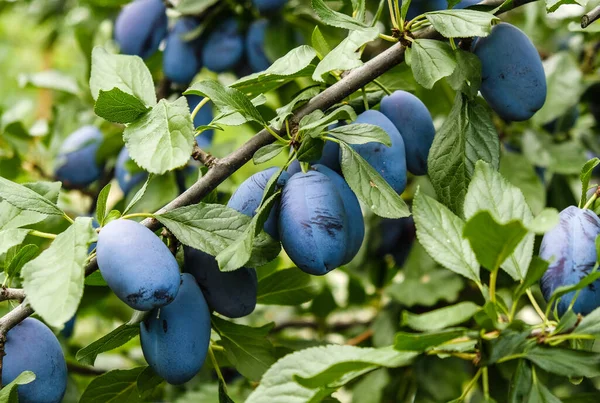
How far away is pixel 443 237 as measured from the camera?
76cm

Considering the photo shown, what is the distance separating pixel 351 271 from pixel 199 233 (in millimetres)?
876

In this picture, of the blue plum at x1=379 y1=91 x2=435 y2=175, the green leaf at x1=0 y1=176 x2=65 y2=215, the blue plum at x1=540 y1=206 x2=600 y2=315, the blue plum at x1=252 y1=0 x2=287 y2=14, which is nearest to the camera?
the blue plum at x1=540 y1=206 x2=600 y2=315

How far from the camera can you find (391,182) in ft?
2.86

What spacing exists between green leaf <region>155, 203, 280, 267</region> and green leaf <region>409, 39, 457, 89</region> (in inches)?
10.3

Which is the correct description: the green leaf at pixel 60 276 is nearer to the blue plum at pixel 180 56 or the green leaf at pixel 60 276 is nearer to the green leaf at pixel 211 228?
the green leaf at pixel 211 228

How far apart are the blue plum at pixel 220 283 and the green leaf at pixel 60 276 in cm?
17

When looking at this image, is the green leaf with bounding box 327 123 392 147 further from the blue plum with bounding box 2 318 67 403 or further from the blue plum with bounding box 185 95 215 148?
the blue plum with bounding box 185 95 215 148

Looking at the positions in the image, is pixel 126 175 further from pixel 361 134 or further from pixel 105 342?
pixel 361 134

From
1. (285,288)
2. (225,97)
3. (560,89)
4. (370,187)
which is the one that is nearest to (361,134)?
(370,187)

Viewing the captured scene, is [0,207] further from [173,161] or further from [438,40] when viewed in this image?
[438,40]

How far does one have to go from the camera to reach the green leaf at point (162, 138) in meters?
0.72

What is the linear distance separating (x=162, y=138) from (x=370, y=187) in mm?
243

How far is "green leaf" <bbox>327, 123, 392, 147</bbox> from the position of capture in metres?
0.79

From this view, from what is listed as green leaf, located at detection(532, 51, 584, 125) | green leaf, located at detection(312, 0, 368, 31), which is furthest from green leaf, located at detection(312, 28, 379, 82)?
green leaf, located at detection(532, 51, 584, 125)
